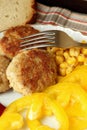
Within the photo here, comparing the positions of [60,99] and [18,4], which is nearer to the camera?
[60,99]

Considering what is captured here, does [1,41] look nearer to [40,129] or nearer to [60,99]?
[60,99]

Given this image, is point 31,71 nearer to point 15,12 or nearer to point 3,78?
point 3,78

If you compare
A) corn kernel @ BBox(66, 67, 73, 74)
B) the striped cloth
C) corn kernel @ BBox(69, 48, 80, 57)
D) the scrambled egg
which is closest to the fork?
corn kernel @ BBox(69, 48, 80, 57)

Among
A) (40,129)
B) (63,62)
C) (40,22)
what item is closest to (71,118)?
(40,129)

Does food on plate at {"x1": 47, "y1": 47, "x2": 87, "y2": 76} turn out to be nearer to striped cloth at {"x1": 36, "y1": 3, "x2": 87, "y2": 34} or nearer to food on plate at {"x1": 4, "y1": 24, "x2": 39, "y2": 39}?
food on plate at {"x1": 4, "y1": 24, "x2": 39, "y2": 39}

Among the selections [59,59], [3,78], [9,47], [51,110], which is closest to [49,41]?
[59,59]

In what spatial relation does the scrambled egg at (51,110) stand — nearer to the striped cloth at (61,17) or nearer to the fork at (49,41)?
the fork at (49,41)

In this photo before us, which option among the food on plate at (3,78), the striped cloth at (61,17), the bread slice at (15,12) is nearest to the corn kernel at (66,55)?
the food on plate at (3,78)
